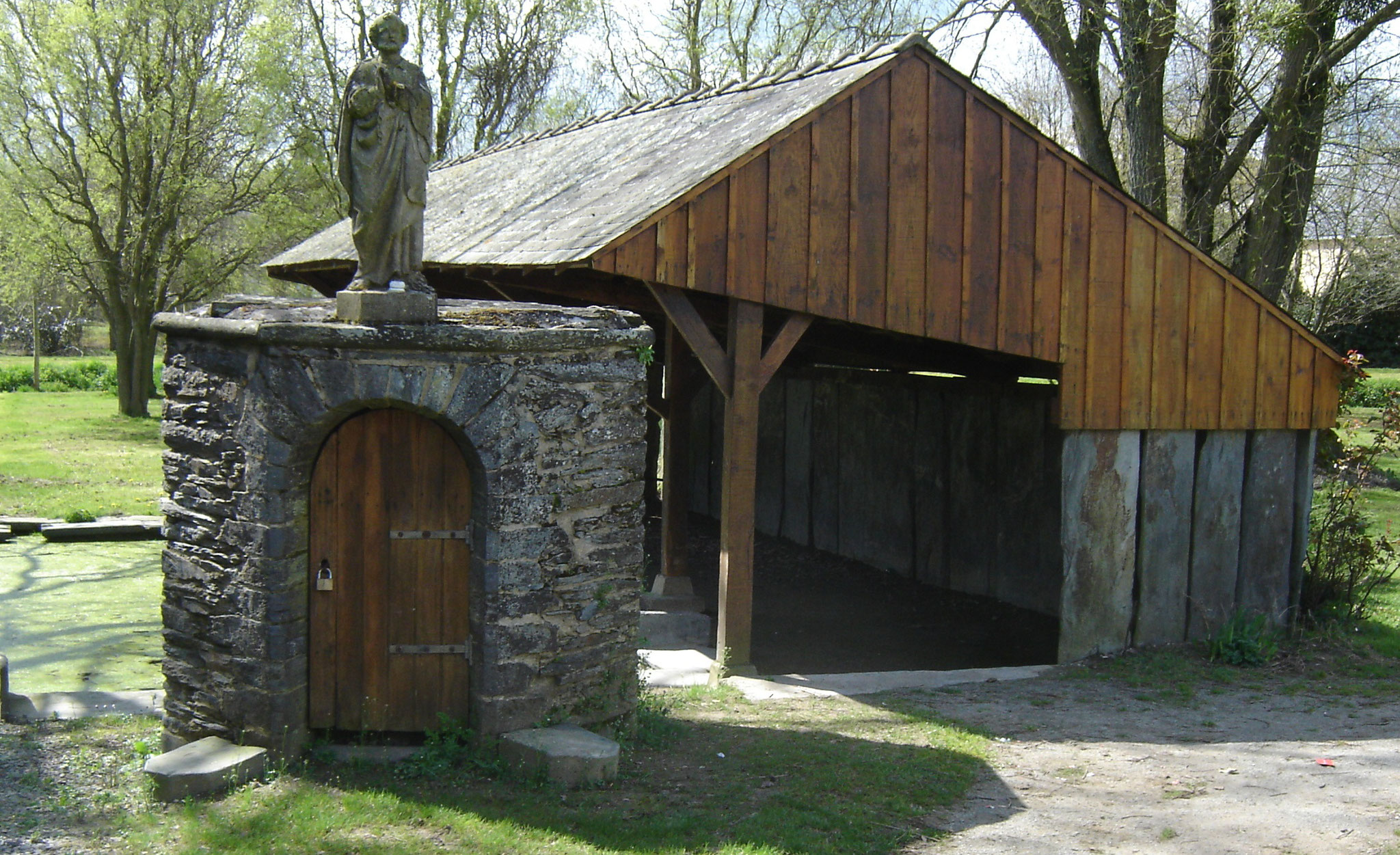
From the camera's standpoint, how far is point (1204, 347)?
9.47 metres

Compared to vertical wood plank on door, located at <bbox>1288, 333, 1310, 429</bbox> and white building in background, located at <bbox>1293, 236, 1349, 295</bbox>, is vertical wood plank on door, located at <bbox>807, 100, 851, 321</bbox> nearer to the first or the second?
vertical wood plank on door, located at <bbox>1288, 333, 1310, 429</bbox>

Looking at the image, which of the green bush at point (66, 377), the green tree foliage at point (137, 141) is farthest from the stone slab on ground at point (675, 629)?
the green bush at point (66, 377)

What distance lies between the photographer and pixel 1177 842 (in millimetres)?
5680

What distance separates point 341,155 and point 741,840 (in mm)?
3923

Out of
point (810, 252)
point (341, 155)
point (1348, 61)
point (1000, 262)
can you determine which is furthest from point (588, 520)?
point (1348, 61)

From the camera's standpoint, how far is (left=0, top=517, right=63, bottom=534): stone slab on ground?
1342 centimetres

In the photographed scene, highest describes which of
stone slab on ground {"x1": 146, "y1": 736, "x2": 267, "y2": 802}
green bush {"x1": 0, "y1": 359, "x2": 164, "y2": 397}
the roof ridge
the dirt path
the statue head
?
the roof ridge

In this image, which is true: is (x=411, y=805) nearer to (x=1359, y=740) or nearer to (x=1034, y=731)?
(x=1034, y=731)

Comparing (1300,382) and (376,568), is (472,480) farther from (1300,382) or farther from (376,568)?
(1300,382)

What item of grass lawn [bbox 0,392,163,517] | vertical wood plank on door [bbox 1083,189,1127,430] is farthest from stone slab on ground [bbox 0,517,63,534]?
vertical wood plank on door [bbox 1083,189,1127,430]

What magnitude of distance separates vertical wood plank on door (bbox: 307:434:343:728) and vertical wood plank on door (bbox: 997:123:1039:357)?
4.98 metres

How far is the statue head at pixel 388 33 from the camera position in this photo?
19.4 ft

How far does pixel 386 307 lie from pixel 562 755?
2.37m

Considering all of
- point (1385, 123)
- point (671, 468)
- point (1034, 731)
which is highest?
point (1385, 123)
